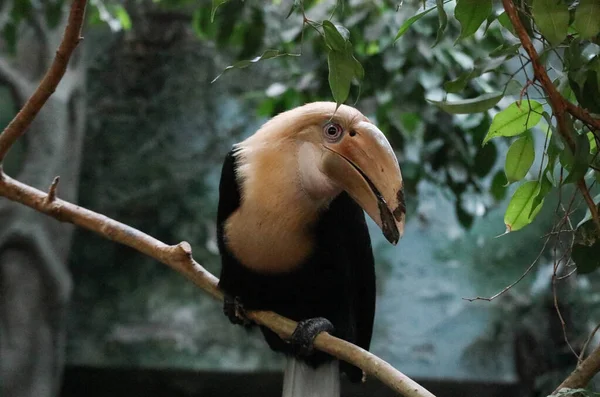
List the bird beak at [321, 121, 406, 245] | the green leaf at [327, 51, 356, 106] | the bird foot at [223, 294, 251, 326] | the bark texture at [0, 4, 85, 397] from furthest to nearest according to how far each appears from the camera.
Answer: the bark texture at [0, 4, 85, 397] → the bird foot at [223, 294, 251, 326] → the bird beak at [321, 121, 406, 245] → the green leaf at [327, 51, 356, 106]

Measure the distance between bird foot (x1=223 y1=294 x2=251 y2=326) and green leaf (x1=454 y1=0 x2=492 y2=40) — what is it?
85 cm

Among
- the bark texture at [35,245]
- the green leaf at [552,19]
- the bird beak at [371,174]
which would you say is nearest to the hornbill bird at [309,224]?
the bird beak at [371,174]

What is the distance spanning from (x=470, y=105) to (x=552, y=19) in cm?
12

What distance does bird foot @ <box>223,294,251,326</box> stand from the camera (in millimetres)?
1521

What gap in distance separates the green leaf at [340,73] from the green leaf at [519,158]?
226 millimetres

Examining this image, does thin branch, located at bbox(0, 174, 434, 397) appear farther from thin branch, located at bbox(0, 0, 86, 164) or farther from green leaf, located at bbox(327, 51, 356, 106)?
green leaf, located at bbox(327, 51, 356, 106)

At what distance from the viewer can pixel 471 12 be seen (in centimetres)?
83

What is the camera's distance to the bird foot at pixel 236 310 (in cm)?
152

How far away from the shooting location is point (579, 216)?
225cm

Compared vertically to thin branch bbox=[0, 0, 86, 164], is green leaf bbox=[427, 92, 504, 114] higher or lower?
lower

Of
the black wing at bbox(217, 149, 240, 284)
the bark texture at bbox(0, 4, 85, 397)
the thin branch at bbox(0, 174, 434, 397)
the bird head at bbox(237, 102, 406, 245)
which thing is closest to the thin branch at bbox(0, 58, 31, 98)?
the bark texture at bbox(0, 4, 85, 397)

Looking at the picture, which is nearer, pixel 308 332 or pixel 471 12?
pixel 471 12

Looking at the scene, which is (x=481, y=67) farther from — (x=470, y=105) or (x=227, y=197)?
(x=227, y=197)

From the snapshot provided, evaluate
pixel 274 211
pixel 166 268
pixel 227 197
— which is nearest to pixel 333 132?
pixel 274 211
